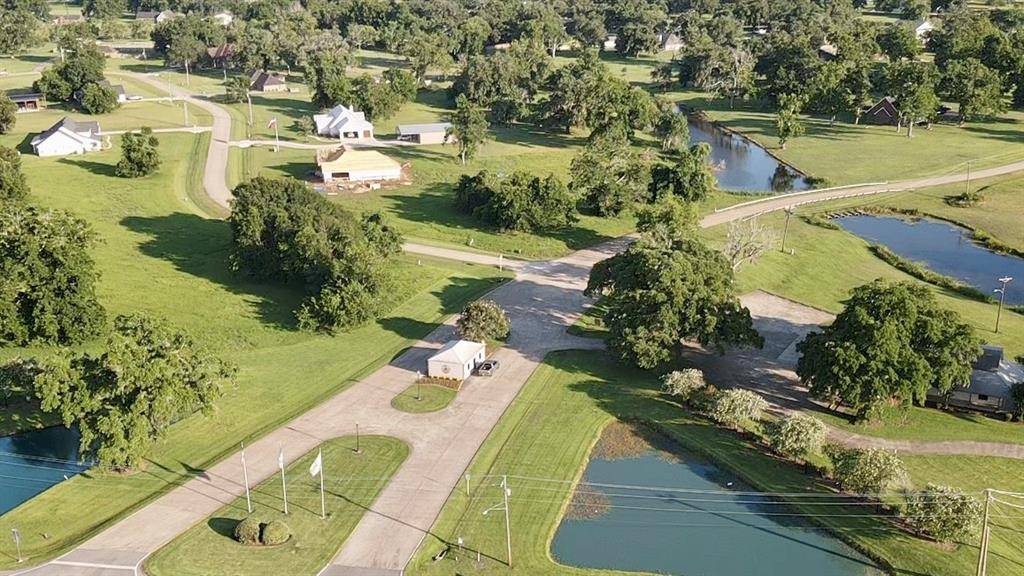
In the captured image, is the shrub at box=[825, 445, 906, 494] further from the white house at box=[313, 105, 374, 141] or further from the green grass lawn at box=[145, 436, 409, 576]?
the white house at box=[313, 105, 374, 141]

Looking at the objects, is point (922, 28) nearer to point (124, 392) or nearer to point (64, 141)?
point (64, 141)

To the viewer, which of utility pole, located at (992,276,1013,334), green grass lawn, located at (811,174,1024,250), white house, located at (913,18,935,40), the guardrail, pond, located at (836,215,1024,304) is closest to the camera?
utility pole, located at (992,276,1013,334)

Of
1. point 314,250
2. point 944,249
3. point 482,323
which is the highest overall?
point 314,250

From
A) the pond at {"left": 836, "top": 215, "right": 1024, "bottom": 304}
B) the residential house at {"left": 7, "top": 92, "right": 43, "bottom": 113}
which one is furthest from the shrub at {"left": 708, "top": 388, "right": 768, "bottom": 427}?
the residential house at {"left": 7, "top": 92, "right": 43, "bottom": 113}

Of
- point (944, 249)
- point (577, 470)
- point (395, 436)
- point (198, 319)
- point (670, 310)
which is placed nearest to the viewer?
point (577, 470)

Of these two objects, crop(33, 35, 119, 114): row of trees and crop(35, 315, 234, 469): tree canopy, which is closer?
crop(35, 315, 234, 469): tree canopy

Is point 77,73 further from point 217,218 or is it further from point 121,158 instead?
point 217,218

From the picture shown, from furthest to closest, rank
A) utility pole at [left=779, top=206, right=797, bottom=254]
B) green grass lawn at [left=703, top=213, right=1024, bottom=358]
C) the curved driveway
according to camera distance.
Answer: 1. utility pole at [left=779, top=206, right=797, bottom=254]
2. green grass lawn at [left=703, top=213, right=1024, bottom=358]
3. the curved driveway

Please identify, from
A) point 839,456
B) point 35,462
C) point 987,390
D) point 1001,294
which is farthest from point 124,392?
point 1001,294
